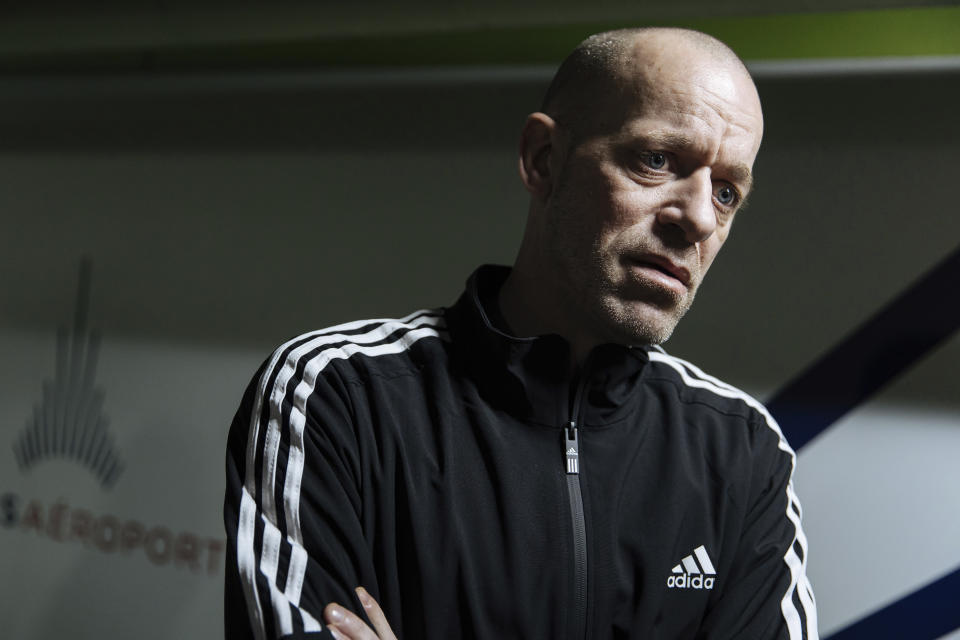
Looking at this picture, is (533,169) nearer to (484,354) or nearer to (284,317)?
(484,354)

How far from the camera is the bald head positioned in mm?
1048

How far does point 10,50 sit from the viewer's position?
1936 millimetres

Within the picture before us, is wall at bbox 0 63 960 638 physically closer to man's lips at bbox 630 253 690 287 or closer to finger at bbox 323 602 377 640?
man's lips at bbox 630 253 690 287

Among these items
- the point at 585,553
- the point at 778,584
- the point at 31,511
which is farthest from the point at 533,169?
the point at 31,511

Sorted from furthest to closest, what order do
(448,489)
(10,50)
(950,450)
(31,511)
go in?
(31,511) < (10,50) < (950,450) < (448,489)

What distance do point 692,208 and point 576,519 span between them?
1.34 feet

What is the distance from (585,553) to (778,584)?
276 mm

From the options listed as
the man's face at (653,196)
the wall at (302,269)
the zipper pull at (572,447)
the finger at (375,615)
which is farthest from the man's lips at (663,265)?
the wall at (302,269)

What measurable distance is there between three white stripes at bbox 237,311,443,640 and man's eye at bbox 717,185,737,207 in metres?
0.42

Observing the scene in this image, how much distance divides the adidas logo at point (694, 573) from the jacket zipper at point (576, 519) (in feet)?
0.44

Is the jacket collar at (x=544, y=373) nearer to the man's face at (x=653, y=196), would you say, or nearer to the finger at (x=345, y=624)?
the man's face at (x=653, y=196)

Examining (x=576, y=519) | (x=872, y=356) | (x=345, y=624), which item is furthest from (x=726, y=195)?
(x=345, y=624)

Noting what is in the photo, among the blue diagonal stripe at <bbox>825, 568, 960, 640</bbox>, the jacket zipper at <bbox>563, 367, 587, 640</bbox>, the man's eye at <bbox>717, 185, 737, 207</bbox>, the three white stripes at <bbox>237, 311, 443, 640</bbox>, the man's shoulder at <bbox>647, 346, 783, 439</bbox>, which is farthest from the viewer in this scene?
the blue diagonal stripe at <bbox>825, 568, 960, 640</bbox>

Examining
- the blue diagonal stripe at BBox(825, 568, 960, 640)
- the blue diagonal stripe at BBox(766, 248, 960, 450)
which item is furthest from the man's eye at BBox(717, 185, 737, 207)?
the blue diagonal stripe at BBox(825, 568, 960, 640)
